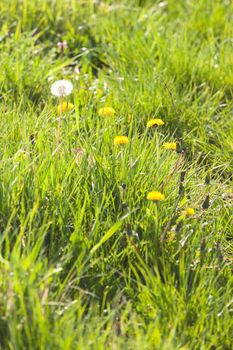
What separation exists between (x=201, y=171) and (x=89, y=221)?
0.68 meters

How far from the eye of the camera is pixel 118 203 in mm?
2803

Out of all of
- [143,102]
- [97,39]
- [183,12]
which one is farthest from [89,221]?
[183,12]

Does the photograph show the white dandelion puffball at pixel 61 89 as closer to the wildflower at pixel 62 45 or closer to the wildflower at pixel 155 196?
the wildflower at pixel 62 45

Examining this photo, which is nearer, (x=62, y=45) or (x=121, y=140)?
(x=121, y=140)

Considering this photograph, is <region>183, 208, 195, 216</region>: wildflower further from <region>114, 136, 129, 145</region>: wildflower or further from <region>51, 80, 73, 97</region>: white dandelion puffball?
<region>51, 80, 73, 97</region>: white dandelion puffball

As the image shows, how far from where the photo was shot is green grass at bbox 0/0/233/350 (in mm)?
2227

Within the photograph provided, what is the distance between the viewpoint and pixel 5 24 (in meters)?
4.34

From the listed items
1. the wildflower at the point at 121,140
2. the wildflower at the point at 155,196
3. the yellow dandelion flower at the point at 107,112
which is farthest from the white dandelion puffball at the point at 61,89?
the wildflower at the point at 155,196

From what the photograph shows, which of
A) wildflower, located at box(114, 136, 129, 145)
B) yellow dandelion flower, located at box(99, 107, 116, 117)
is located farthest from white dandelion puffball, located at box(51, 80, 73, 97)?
wildflower, located at box(114, 136, 129, 145)

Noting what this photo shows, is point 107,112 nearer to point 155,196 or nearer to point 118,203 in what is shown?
point 118,203

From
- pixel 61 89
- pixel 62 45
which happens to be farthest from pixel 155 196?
pixel 62 45

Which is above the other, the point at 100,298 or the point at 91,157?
the point at 91,157

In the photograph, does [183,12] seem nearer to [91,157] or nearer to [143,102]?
[143,102]

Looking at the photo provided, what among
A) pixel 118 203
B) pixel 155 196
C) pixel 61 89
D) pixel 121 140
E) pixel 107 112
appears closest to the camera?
pixel 155 196
